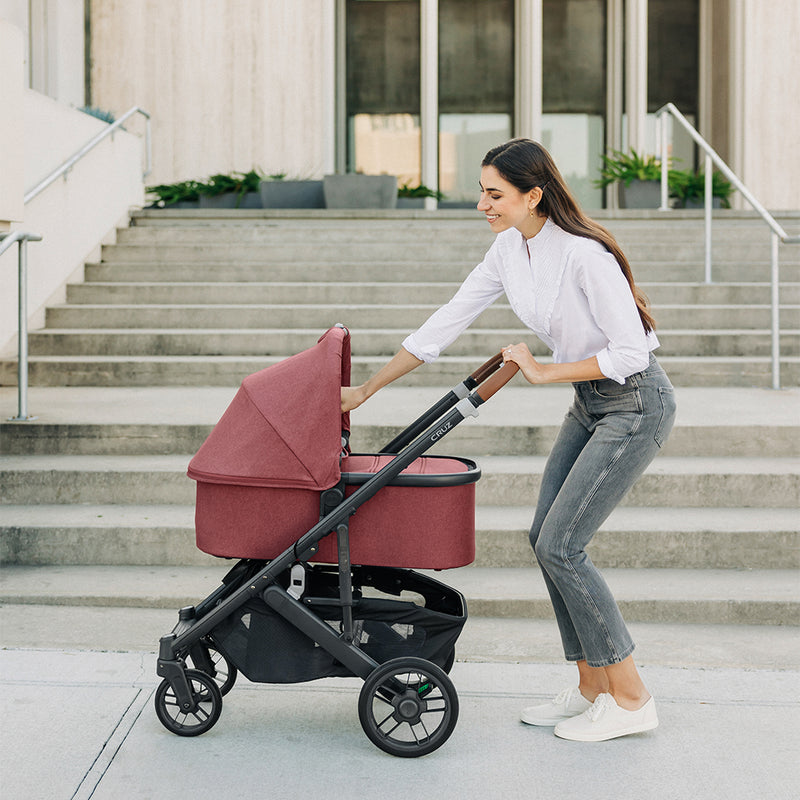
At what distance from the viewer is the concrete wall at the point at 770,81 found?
1205 cm

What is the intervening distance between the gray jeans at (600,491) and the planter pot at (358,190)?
763 cm

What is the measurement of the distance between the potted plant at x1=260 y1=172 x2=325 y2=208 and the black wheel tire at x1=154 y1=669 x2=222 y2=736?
8.09m

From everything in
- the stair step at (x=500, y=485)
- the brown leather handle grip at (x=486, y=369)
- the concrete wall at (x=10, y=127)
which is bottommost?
the stair step at (x=500, y=485)

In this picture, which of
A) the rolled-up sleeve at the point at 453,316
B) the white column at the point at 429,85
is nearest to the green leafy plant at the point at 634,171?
the white column at the point at 429,85

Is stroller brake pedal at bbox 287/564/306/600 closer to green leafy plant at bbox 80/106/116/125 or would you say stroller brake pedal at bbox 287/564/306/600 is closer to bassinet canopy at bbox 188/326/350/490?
bassinet canopy at bbox 188/326/350/490

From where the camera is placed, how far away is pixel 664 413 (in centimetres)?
269

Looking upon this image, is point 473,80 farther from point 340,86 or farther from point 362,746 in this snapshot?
point 362,746

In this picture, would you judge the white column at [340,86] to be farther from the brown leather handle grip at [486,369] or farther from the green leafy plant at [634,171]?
the brown leather handle grip at [486,369]

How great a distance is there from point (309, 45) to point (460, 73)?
12.6ft

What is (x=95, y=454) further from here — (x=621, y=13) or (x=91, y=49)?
(x=621, y=13)

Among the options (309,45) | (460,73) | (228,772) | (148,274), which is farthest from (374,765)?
(460,73)

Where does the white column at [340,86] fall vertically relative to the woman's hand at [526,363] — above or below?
above

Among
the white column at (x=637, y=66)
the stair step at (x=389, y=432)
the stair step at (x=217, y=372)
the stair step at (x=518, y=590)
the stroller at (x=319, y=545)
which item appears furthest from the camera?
the white column at (x=637, y=66)

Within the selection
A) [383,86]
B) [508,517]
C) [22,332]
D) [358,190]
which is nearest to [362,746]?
[508,517]
